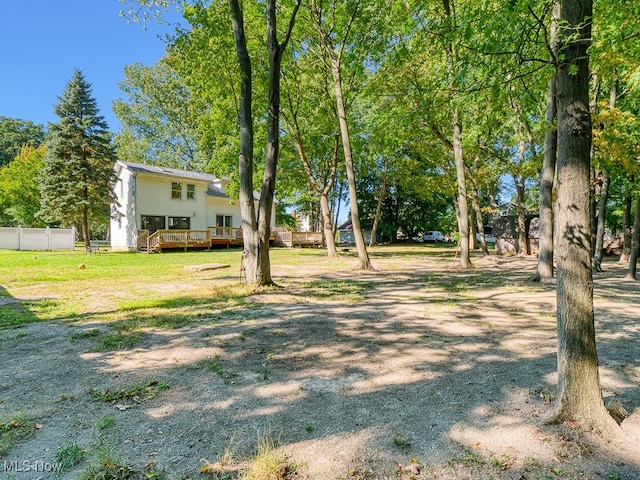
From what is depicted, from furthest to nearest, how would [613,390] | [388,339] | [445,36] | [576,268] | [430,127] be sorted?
[430,127] < [388,339] < [445,36] < [613,390] < [576,268]

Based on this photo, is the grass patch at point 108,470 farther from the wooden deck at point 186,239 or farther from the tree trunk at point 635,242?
the wooden deck at point 186,239

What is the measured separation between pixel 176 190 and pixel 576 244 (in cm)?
2636

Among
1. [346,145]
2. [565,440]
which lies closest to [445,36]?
[565,440]

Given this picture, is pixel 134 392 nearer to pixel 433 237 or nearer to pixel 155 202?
pixel 155 202

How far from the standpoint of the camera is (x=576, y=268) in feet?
8.11

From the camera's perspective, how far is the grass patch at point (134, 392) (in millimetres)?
2934

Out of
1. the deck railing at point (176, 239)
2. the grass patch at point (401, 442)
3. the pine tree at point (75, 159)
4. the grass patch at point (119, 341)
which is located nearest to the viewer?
the grass patch at point (401, 442)

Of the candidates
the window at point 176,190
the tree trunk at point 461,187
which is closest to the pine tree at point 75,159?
the window at point 176,190

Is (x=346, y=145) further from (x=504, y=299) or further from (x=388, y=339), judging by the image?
(x=388, y=339)

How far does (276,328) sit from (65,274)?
9.19 metres

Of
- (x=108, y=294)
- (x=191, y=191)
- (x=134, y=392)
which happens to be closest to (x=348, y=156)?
(x=108, y=294)

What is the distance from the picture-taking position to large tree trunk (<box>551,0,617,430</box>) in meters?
2.42

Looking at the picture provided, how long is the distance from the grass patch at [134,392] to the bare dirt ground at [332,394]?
19mm

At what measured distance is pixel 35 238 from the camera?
73.3 ft
